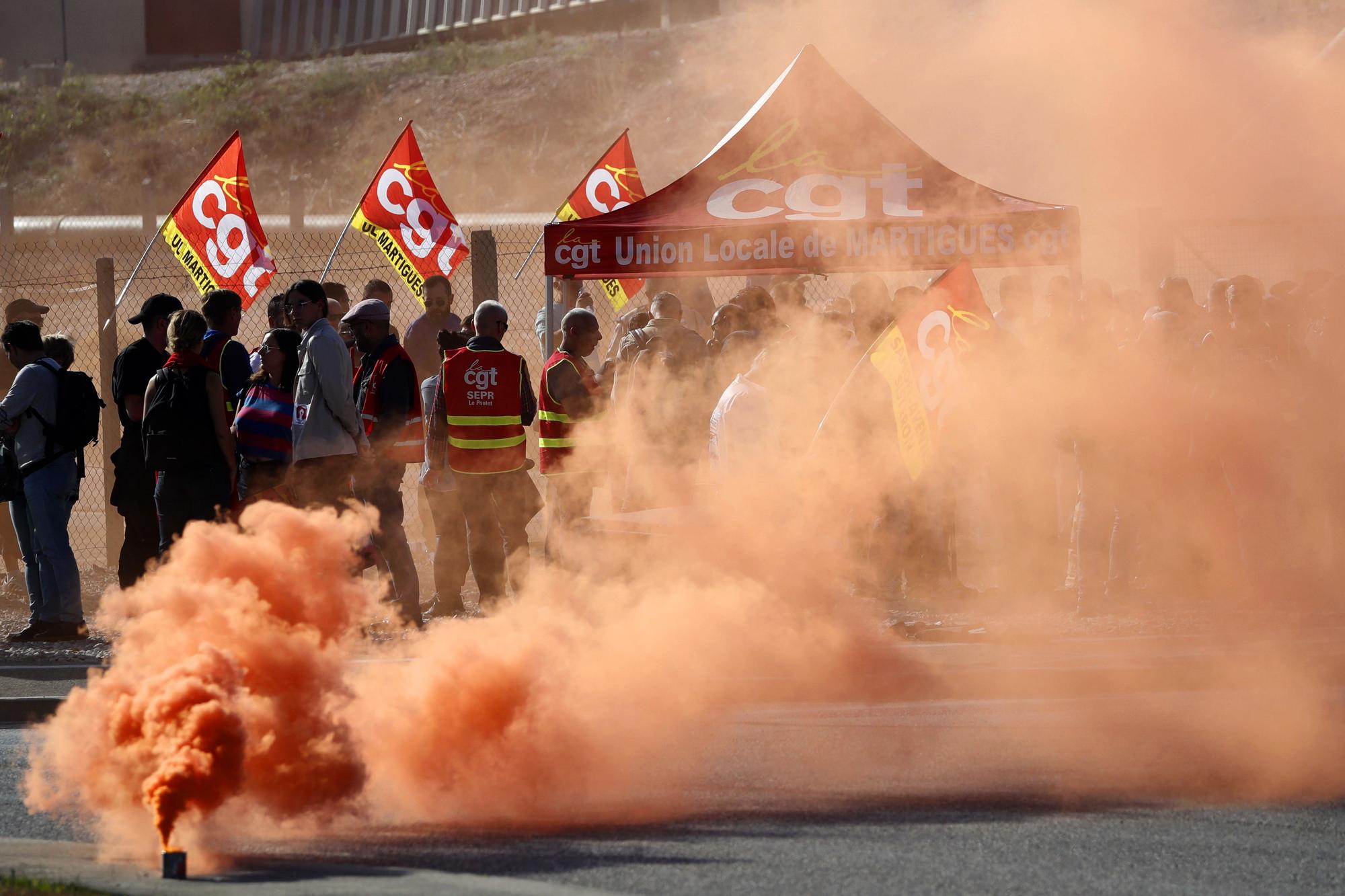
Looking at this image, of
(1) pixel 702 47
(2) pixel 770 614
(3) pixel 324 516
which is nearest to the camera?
(3) pixel 324 516

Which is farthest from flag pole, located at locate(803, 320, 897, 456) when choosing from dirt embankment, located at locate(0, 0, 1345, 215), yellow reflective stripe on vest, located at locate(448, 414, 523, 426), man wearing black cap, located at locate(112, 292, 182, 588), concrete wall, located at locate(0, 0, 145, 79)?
concrete wall, located at locate(0, 0, 145, 79)

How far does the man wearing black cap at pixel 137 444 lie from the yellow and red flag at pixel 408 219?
11.0 feet

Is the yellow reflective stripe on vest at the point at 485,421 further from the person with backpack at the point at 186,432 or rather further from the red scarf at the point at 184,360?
the red scarf at the point at 184,360

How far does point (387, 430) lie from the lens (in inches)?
347

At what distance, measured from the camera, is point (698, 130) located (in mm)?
Result: 39469

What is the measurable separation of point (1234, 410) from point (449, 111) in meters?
34.7

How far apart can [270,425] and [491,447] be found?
1223mm

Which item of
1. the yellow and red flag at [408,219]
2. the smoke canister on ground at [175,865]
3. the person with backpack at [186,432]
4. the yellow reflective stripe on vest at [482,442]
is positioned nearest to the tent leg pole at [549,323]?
the yellow and red flag at [408,219]

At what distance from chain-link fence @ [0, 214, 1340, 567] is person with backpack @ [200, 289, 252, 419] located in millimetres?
2185

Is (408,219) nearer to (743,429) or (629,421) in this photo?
(629,421)

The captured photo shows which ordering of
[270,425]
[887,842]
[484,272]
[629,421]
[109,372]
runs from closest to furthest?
[887,842]
[270,425]
[629,421]
[484,272]
[109,372]

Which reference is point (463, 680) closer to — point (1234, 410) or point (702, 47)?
point (1234, 410)

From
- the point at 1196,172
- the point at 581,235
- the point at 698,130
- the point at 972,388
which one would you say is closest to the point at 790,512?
the point at 972,388

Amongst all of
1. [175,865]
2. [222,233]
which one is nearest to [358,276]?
[222,233]
